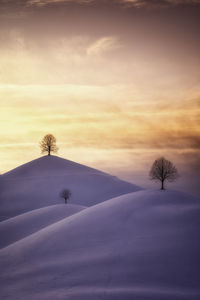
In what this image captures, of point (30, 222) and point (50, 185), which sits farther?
point (50, 185)

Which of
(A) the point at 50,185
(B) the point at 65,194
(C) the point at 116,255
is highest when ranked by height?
(A) the point at 50,185

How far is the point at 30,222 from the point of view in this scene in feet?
176

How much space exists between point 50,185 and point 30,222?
157ft

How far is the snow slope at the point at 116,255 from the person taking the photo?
24078mm

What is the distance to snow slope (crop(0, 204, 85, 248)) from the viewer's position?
48.8 m

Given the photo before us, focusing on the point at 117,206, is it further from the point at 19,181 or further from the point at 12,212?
the point at 19,181

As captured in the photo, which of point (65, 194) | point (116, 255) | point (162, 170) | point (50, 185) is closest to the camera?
point (116, 255)

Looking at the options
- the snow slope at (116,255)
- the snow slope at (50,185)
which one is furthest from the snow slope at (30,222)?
the snow slope at (50,185)

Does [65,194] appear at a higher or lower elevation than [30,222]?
higher

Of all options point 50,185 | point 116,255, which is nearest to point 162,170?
point 116,255

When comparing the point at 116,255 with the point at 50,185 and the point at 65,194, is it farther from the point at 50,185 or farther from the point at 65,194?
the point at 50,185

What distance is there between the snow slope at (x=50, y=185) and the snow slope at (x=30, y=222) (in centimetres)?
2790

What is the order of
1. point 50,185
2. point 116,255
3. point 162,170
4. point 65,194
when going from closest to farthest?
1. point 116,255
2. point 162,170
3. point 65,194
4. point 50,185

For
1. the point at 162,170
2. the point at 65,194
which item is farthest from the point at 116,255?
the point at 65,194
